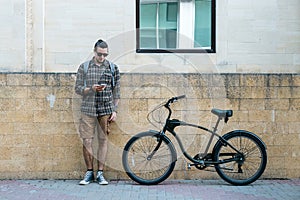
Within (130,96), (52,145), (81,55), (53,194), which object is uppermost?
(81,55)

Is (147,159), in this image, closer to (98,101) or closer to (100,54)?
(98,101)

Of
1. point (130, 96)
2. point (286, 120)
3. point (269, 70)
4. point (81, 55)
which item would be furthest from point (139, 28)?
point (286, 120)

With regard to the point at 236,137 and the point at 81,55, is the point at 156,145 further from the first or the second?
the point at 81,55

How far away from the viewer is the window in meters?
9.20

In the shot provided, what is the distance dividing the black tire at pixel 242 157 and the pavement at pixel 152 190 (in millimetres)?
152

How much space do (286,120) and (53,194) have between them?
3.74 metres

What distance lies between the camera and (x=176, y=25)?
366 inches

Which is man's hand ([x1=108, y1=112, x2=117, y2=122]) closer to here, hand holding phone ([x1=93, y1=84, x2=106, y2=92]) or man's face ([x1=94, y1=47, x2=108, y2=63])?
hand holding phone ([x1=93, y1=84, x2=106, y2=92])

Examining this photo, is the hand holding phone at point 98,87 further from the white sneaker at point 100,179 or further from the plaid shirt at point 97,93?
the white sneaker at point 100,179

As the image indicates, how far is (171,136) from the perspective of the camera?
25.9ft

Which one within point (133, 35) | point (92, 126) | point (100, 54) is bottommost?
point (92, 126)

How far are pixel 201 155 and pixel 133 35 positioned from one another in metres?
2.69

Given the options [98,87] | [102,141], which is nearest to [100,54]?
[98,87]

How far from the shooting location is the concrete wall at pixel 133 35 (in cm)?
900
